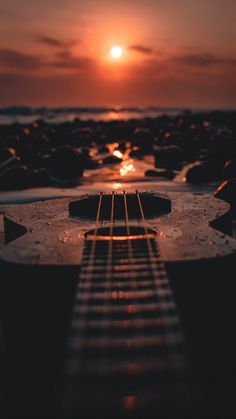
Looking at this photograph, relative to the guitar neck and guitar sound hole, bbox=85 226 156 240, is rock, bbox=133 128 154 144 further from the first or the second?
the guitar neck

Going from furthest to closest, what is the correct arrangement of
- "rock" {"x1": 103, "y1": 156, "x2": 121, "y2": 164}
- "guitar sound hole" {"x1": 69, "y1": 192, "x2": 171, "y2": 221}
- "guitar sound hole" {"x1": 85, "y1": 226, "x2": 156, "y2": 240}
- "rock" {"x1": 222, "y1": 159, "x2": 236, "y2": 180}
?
1. "rock" {"x1": 103, "y1": 156, "x2": 121, "y2": 164}
2. "rock" {"x1": 222, "y1": 159, "x2": 236, "y2": 180}
3. "guitar sound hole" {"x1": 69, "y1": 192, "x2": 171, "y2": 221}
4. "guitar sound hole" {"x1": 85, "y1": 226, "x2": 156, "y2": 240}

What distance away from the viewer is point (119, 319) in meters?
2.49

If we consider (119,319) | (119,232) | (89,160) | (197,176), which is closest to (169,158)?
(89,160)

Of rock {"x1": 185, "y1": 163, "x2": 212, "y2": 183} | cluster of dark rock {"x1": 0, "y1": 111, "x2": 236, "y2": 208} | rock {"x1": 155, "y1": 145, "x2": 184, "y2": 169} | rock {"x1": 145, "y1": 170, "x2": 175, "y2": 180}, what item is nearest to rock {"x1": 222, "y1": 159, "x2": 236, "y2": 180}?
cluster of dark rock {"x1": 0, "y1": 111, "x2": 236, "y2": 208}

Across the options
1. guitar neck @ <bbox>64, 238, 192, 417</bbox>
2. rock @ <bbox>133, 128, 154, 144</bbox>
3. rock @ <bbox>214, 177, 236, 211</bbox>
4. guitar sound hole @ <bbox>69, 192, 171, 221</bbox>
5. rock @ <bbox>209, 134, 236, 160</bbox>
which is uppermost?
guitar neck @ <bbox>64, 238, 192, 417</bbox>

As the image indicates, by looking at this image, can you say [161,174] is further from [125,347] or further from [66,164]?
[125,347]

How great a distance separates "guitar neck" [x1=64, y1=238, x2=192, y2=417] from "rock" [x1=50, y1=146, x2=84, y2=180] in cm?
899

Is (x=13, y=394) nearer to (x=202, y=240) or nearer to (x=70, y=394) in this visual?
(x=70, y=394)

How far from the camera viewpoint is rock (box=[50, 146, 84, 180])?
39.2ft

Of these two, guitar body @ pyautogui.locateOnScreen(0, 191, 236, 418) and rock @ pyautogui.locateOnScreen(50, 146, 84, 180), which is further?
rock @ pyautogui.locateOnScreen(50, 146, 84, 180)

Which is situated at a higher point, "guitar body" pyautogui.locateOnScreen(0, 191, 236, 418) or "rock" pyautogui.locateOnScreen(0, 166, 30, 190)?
"guitar body" pyautogui.locateOnScreen(0, 191, 236, 418)

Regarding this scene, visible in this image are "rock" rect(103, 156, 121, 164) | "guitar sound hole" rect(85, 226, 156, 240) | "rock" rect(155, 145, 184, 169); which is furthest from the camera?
"rock" rect(103, 156, 121, 164)

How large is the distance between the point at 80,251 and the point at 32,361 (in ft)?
2.83

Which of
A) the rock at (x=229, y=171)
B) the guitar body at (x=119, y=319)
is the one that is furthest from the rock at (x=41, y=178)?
the guitar body at (x=119, y=319)
